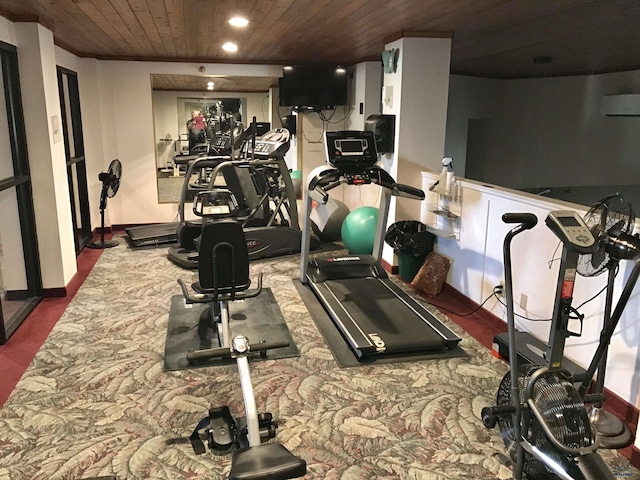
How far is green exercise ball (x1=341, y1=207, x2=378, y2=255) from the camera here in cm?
599

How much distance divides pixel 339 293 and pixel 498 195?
5.34ft

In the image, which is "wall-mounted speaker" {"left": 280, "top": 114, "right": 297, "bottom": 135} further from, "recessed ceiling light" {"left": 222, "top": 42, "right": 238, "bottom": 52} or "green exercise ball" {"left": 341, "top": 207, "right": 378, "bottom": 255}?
"green exercise ball" {"left": 341, "top": 207, "right": 378, "bottom": 255}

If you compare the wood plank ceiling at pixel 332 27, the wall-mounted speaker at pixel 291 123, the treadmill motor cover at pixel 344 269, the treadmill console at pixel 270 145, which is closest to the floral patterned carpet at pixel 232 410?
the treadmill motor cover at pixel 344 269

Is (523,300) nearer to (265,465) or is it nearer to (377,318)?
(377,318)

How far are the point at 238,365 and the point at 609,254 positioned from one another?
1970 millimetres

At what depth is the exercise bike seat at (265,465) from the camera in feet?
6.75

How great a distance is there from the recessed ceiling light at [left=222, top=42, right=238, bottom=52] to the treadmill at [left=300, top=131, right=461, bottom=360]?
6.75 feet

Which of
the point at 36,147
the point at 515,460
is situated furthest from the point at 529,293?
the point at 36,147

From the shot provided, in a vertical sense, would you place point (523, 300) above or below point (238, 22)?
below

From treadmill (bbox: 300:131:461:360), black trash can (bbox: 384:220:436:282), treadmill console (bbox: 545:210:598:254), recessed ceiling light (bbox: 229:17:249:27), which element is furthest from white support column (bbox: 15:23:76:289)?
treadmill console (bbox: 545:210:598:254)

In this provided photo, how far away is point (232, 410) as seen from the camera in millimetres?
3061

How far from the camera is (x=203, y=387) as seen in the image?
3311mm

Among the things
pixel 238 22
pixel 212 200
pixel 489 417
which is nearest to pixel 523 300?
pixel 489 417

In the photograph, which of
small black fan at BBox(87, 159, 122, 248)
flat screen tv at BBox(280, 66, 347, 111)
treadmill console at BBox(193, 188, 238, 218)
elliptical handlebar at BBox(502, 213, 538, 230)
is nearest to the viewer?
elliptical handlebar at BBox(502, 213, 538, 230)
